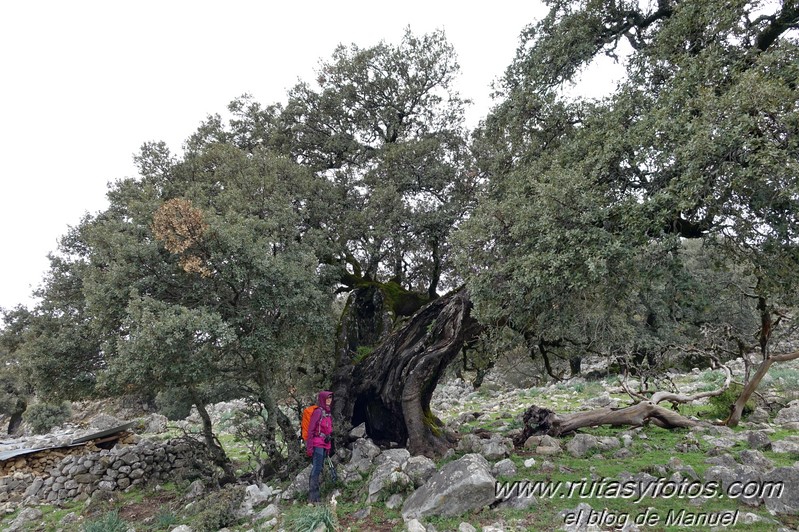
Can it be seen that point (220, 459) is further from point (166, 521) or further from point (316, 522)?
point (316, 522)

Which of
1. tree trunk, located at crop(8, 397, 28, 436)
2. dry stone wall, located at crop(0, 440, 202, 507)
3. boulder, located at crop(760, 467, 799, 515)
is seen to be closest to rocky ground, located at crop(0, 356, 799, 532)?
boulder, located at crop(760, 467, 799, 515)

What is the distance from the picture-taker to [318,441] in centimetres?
931

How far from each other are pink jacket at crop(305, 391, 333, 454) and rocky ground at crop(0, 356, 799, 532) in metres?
0.99

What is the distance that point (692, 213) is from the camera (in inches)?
262

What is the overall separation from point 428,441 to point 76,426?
30.7 m

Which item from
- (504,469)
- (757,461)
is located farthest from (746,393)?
(504,469)

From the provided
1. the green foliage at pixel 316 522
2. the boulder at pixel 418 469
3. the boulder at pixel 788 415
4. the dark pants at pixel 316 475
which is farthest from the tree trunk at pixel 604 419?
the green foliage at pixel 316 522

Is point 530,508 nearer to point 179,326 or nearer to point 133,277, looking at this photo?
point 179,326

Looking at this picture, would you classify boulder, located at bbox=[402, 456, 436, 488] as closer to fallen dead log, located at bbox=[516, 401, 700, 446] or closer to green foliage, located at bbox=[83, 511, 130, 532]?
fallen dead log, located at bbox=[516, 401, 700, 446]

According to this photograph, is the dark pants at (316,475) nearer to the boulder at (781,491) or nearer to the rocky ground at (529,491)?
the rocky ground at (529,491)

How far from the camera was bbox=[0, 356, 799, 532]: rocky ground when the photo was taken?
246 inches

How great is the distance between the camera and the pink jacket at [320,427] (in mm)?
9336

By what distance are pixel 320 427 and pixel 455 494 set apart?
11.5ft

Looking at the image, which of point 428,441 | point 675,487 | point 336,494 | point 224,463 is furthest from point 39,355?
point 675,487
